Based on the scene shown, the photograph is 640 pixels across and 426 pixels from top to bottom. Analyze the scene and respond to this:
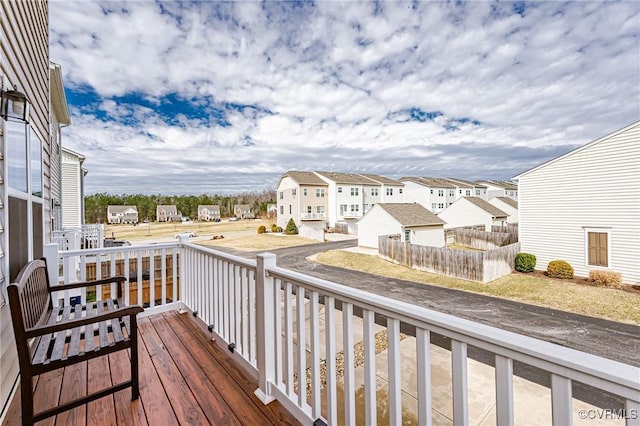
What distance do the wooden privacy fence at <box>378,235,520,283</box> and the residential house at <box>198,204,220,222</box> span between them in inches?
1539

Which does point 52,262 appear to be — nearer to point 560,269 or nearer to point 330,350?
point 330,350

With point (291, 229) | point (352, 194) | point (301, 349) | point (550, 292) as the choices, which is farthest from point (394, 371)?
point (352, 194)

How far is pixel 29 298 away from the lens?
1.90m

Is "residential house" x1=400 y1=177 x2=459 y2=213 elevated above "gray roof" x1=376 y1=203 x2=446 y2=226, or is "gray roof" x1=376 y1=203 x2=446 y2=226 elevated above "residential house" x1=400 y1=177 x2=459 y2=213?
"residential house" x1=400 y1=177 x2=459 y2=213

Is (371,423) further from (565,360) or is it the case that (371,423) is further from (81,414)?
(81,414)

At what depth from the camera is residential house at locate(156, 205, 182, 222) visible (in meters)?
41.9

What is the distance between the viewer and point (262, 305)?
2027mm

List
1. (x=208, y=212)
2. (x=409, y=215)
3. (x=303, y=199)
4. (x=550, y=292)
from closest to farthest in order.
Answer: (x=550, y=292), (x=409, y=215), (x=303, y=199), (x=208, y=212)

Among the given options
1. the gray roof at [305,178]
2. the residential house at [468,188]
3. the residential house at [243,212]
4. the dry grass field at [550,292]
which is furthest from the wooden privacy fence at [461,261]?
the residential house at [243,212]

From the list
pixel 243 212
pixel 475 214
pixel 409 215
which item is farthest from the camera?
pixel 243 212

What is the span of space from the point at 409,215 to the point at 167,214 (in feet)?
123

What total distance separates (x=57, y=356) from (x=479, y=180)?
48286 millimetres

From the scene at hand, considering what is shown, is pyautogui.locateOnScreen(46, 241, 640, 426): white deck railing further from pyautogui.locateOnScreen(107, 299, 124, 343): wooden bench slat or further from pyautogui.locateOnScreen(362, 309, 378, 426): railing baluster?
pyautogui.locateOnScreen(107, 299, 124, 343): wooden bench slat

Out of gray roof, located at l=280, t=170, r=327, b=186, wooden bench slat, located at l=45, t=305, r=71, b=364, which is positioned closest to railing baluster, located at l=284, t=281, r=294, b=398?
wooden bench slat, located at l=45, t=305, r=71, b=364
